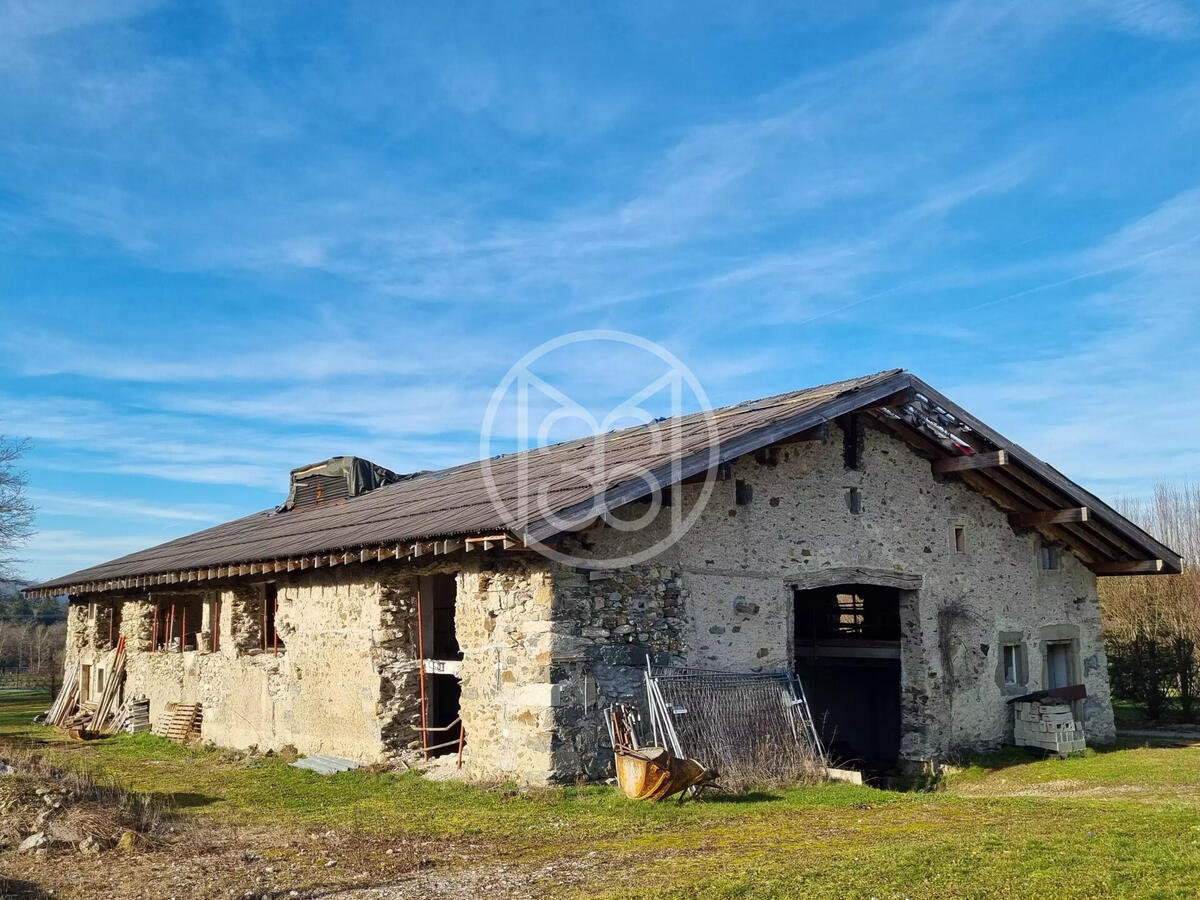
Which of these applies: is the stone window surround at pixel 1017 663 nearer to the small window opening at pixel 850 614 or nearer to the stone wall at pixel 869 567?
the stone wall at pixel 869 567

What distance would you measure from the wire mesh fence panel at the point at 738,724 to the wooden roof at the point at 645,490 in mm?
2097

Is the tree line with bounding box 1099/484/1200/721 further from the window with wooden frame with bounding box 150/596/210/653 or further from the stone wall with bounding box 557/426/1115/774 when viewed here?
the window with wooden frame with bounding box 150/596/210/653

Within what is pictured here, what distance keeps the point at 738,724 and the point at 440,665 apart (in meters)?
3.28

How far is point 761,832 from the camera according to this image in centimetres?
734

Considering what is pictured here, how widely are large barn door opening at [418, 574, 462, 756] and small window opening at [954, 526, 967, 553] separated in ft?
21.0

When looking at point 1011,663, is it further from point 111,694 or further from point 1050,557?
point 111,694

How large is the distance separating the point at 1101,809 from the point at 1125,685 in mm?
10418

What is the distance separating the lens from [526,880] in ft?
19.9

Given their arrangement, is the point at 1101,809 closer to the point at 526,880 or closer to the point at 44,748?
the point at 526,880

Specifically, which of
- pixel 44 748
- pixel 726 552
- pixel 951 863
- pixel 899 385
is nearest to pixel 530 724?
pixel 726 552

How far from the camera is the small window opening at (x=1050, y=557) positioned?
13.7m

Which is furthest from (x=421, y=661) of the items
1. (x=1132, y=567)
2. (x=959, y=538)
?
(x=1132, y=567)

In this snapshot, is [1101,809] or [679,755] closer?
[1101,809]

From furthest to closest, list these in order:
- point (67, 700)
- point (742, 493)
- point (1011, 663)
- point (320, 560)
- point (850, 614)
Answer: point (67, 700) → point (850, 614) → point (1011, 663) → point (320, 560) → point (742, 493)
